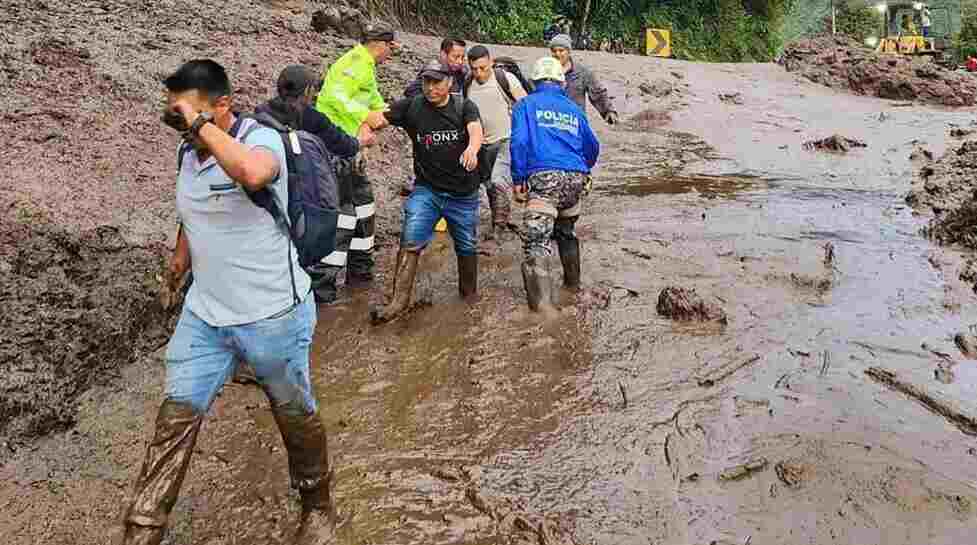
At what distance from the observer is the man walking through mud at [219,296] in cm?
311

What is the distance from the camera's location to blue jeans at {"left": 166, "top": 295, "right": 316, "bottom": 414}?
3.28 meters

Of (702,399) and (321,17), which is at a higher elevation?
(321,17)

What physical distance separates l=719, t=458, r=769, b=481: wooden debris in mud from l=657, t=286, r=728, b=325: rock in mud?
196 centimetres

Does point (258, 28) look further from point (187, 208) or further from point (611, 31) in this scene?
point (611, 31)

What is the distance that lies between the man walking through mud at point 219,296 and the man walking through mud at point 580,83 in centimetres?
525

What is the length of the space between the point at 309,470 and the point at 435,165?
3.04 m

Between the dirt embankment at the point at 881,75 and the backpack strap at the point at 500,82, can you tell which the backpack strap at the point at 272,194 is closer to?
the backpack strap at the point at 500,82

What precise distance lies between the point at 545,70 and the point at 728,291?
87.0 inches

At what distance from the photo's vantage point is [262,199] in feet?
10.3

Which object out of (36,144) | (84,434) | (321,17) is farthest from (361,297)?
(321,17)

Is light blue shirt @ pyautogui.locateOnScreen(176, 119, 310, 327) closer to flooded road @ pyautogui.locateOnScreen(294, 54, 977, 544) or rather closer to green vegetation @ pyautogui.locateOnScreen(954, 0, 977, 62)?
flooded road @ pyautogui.locateOnScreen(294, 54, 977, 544)

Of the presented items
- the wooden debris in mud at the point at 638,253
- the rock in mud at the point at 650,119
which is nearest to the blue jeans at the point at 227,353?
the wooden debris in mud at the point at 638,253

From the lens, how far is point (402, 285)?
616 centimetres

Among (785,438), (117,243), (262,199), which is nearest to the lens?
(262,199)
